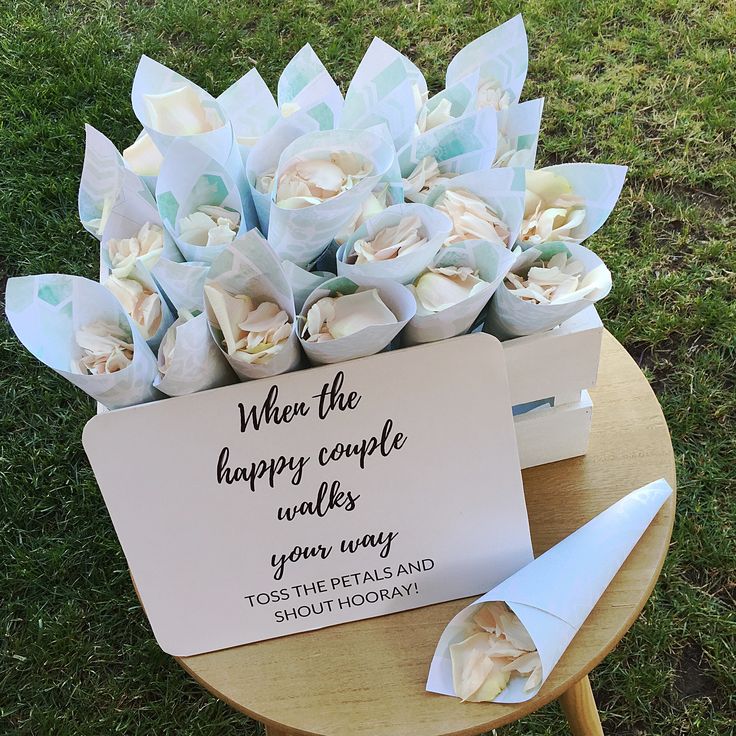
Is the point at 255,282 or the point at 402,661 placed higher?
the point at 255,282

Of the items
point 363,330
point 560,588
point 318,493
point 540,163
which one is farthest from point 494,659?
point 540,163

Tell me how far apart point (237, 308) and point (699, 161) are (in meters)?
1.52

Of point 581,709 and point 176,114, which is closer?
point 176,114

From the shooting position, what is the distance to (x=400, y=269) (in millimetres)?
684

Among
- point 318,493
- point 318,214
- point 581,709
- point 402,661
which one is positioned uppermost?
point 318,214

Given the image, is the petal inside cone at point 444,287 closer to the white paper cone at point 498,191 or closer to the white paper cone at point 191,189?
the white paper cone at point 498,191

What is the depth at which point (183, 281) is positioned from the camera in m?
Answer: 0.69

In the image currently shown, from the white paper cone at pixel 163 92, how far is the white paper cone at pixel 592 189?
0.29 metres

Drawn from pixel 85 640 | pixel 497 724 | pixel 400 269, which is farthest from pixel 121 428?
pixel 85 640

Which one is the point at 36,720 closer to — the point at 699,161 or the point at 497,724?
the point at 497,724

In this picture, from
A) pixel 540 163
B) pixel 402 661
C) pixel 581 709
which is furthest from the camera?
pixel 540 163

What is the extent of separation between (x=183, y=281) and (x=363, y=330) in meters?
0.16

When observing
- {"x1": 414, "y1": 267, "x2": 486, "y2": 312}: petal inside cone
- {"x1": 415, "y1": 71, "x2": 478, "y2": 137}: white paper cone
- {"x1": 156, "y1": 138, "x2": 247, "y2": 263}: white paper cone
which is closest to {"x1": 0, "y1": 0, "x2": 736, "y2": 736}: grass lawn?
{"x1": 156, "y1": 138, "x2": 247, "y2": 263}: white paper cone

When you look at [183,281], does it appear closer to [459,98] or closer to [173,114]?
[173,114]
